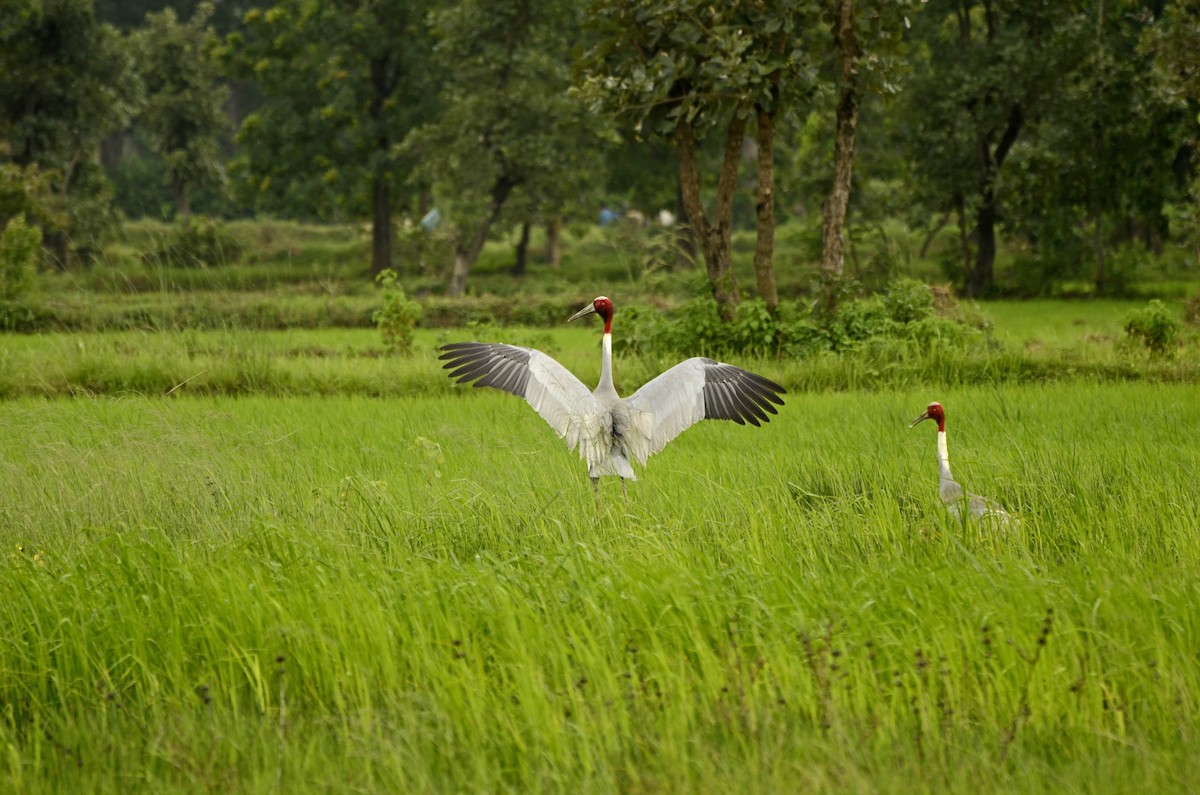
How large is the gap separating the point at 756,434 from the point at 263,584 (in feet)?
13.5

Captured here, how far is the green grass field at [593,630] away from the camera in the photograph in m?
3.33

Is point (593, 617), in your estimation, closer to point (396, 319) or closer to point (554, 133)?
point (396, 319)

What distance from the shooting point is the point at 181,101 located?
27.0 m

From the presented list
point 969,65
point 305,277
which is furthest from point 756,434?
point 305,277

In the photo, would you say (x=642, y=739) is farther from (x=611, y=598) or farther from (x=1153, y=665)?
(x=1153, y=665)

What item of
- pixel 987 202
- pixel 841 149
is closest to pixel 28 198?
pixel 841 149

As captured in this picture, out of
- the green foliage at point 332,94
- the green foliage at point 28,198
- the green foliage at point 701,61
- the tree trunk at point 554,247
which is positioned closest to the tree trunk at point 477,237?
the green foliage at point 332,94

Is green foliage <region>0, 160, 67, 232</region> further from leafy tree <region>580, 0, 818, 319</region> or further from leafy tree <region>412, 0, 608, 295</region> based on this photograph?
leafy tree <region>580, 0, 818, 319</region>

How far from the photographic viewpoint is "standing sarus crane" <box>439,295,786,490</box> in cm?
601

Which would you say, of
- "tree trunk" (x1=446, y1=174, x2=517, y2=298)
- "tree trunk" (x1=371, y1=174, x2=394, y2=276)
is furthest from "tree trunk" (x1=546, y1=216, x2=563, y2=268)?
"tree trunk" (x1=446, y1=174, x2=517, y2=298)

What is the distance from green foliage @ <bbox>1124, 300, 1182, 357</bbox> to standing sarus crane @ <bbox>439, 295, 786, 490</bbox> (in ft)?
20.1

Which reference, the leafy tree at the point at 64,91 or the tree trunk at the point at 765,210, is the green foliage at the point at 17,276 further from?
the tree trunk at the point at 765,210

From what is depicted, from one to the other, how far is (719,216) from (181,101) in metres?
19.3

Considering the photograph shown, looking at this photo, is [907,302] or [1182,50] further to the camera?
[1182,50]
